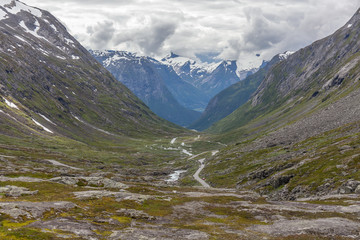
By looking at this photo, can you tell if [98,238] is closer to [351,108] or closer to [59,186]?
[59,186]

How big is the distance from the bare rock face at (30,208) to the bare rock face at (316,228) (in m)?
33.8

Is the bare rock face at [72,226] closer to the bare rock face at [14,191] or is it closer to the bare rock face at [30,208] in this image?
the bare rock face at [30,208]

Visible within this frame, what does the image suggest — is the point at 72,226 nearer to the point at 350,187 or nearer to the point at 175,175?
the point at 350,187

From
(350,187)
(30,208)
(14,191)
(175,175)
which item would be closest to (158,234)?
(30,208)

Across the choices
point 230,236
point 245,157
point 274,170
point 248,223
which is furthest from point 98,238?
point 245,157

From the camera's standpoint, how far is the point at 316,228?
4372 centimetres

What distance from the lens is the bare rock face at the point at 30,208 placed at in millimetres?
46109

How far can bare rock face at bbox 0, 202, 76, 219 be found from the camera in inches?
1815

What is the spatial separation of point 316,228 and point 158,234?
2323 cm

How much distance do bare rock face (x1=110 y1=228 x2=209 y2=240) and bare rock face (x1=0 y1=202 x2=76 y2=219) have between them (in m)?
15.4

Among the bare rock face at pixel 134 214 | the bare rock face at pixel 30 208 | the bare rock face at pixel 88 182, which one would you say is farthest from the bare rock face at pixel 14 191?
the bare rock face at pixel 134 214

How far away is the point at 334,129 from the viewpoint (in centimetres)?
14362

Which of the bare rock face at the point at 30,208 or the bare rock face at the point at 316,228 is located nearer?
the bare rock face at the point at 316,228

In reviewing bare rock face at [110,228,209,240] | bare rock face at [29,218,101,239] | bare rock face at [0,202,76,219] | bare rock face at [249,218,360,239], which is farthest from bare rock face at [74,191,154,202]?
bare rock face at [249,218,360,239]
